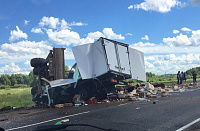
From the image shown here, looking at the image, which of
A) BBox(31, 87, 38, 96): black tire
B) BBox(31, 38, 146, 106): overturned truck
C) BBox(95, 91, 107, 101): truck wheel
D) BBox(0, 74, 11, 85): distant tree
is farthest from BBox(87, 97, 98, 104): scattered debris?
BBox(0, 74, 11, 85): distant tree

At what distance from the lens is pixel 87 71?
33.8 feet

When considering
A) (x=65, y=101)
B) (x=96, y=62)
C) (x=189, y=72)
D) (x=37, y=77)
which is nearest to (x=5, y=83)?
(x=37, y=77)

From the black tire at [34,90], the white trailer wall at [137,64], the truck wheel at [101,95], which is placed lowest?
the truck wheel at [101,95]

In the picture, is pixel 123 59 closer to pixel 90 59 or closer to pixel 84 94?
pixel 90 59

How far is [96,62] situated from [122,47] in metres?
1.93

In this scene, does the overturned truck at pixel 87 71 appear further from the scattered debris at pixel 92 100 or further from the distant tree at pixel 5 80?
the distant tree at pixel 5 80

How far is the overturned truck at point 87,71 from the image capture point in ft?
33.6

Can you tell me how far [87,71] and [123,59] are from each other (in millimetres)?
2167

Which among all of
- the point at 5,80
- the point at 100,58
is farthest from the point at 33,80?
the point at 5,80

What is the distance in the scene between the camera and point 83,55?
34.1ft

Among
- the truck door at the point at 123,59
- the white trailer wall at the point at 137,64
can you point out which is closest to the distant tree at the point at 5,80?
the white trailer wall at the point at 137,64

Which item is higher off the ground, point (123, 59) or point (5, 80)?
point (123, 59)

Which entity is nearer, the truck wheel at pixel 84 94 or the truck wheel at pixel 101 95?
the truck wheel at pixel 84 94

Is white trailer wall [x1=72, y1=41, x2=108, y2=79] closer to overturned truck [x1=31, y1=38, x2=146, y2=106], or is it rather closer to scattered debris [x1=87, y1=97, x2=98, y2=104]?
overturned truck [x1=31, y1=38, x2=146, y2=106]
